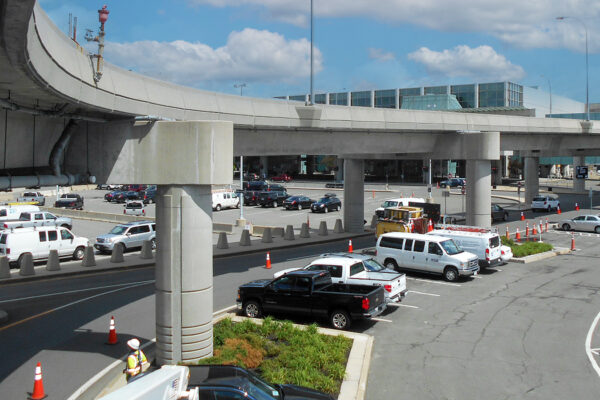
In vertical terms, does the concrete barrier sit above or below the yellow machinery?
below

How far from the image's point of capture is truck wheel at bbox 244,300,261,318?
16.5 meters

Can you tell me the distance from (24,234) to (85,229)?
15.5 meters

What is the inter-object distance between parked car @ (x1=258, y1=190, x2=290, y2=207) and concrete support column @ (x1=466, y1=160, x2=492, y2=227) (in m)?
29.6

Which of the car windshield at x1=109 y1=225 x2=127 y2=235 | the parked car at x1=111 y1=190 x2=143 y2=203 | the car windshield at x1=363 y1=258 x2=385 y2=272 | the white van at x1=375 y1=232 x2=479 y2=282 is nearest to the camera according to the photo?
the car windshield at x1=363 y1=258 x2=385 y2=272

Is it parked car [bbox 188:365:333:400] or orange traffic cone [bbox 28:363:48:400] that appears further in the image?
orange traffic cone [bbox 28:363:48:400]

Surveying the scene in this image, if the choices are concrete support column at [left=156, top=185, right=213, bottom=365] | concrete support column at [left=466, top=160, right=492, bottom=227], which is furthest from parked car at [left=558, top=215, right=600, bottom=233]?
concrete support column at [left=156, top=185, right=213, bottom=365]

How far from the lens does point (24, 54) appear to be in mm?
7383

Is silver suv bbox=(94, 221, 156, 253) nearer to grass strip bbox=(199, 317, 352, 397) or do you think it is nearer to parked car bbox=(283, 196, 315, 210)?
grass strip bbox=(199, 317, 352, 397)

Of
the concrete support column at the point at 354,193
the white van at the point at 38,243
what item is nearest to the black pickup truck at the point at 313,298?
the white van at the point at 38,243

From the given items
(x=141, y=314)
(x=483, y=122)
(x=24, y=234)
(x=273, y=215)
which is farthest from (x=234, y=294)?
(x=273, y=215)

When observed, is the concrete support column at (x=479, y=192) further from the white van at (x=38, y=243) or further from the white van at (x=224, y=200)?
the white van at (x=224, y=200)

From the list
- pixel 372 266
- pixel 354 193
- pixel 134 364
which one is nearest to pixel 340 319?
pixel 372 266

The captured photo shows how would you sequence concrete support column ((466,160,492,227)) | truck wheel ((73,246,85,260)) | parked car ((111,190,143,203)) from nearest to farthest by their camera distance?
truck wheel ((73,246,85,260))
concrete support column ((466,160,492,227))
parked car ((111,190,143,203))

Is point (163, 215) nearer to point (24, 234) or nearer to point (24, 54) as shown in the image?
point (24, 54)
